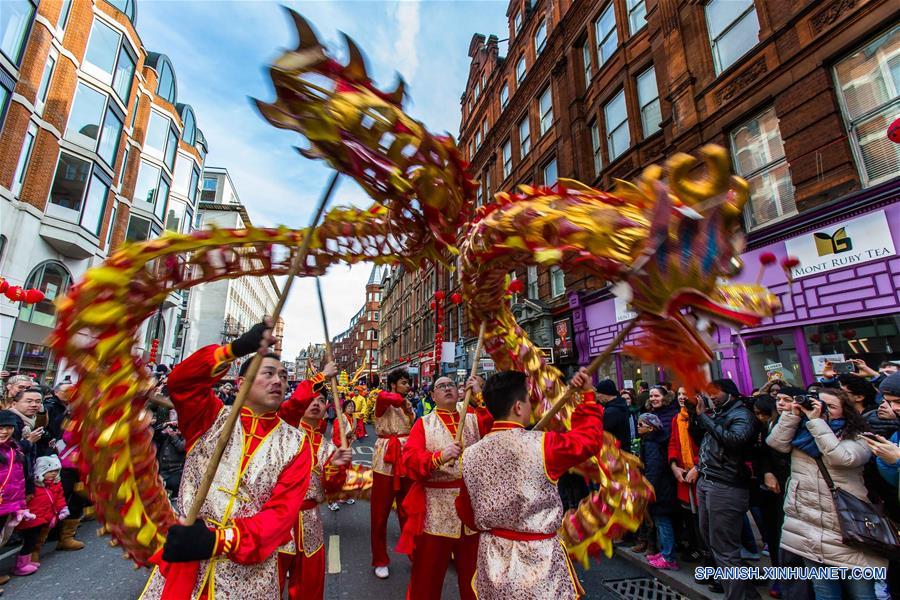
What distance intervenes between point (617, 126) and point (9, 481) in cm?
1507

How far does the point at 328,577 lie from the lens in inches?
174

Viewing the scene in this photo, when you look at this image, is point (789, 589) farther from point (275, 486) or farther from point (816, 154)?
point (816, 154)

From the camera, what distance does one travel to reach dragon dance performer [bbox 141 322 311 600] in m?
1.82

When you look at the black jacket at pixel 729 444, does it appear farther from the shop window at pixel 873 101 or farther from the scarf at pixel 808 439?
the shop window at pixel 873 101

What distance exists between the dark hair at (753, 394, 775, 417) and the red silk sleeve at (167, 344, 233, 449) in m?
4.93

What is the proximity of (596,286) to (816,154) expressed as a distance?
634 cm

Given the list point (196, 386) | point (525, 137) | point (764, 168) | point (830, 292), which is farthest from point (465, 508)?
point (525, 137)

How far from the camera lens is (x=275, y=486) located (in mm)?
2133

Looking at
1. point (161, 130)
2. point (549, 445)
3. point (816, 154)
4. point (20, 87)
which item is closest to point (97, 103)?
point (20, 87)

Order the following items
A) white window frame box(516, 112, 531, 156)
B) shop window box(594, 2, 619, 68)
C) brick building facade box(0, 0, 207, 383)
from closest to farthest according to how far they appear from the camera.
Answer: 1. brick building facade box(0, 0, 207, 383)
2. shop window box(594, 2, 619, 68)
3. white window frame box(516, 112, 531, 156)

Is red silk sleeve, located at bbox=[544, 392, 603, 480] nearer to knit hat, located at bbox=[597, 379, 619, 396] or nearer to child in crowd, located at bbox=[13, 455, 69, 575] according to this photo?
knit hat, located at bbox=[597, 379, 619, 396]

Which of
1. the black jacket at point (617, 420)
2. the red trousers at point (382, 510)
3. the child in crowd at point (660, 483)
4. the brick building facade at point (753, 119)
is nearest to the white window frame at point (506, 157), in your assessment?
the brick building facade at point (753, 119)

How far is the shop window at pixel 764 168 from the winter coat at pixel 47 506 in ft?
40.8

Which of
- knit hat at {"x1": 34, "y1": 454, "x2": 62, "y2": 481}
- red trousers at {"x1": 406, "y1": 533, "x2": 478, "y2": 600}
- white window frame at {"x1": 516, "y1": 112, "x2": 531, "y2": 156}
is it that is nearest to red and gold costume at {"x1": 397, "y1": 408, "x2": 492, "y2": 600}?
red trousers at {"x1": 406, "y1": 533, "x2": 478, "y2": 600}
